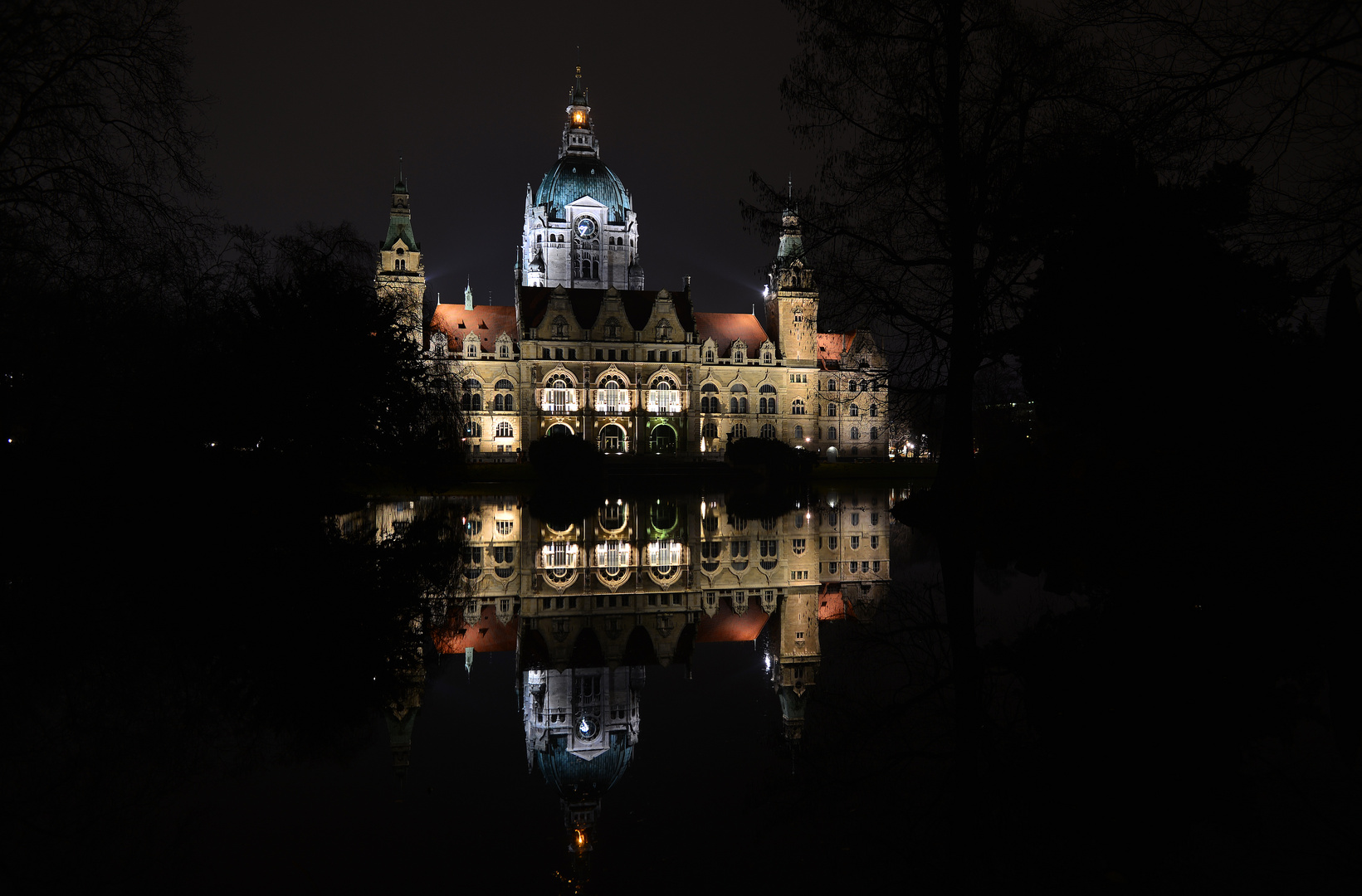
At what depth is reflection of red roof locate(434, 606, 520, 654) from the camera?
6.66m

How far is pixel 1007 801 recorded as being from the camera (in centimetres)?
325

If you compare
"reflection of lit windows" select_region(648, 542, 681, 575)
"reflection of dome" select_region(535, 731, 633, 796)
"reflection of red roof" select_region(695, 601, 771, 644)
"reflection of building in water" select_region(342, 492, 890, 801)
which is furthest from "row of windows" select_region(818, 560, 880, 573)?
"reflection of dome" select_region(535, 731, 633, 796)

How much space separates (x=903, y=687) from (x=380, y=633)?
407 cm

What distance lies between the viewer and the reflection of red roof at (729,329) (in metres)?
72.0

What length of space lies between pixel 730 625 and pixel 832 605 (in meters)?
1.33

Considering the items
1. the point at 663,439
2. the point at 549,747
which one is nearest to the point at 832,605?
the point at 549,747

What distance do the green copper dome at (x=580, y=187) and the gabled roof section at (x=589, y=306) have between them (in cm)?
1773

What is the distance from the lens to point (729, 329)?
239ft

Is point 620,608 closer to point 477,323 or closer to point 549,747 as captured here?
point 549,747

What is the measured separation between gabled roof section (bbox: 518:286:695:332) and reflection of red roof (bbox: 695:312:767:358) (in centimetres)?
170

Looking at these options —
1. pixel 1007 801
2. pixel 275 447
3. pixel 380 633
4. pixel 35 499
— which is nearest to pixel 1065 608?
pixel 1007 801

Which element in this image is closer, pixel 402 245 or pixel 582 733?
pixel 582 733

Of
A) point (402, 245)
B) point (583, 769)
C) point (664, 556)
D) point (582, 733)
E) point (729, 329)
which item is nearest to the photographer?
point (583, 769)

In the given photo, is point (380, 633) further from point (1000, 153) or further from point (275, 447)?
point (275, 447)
